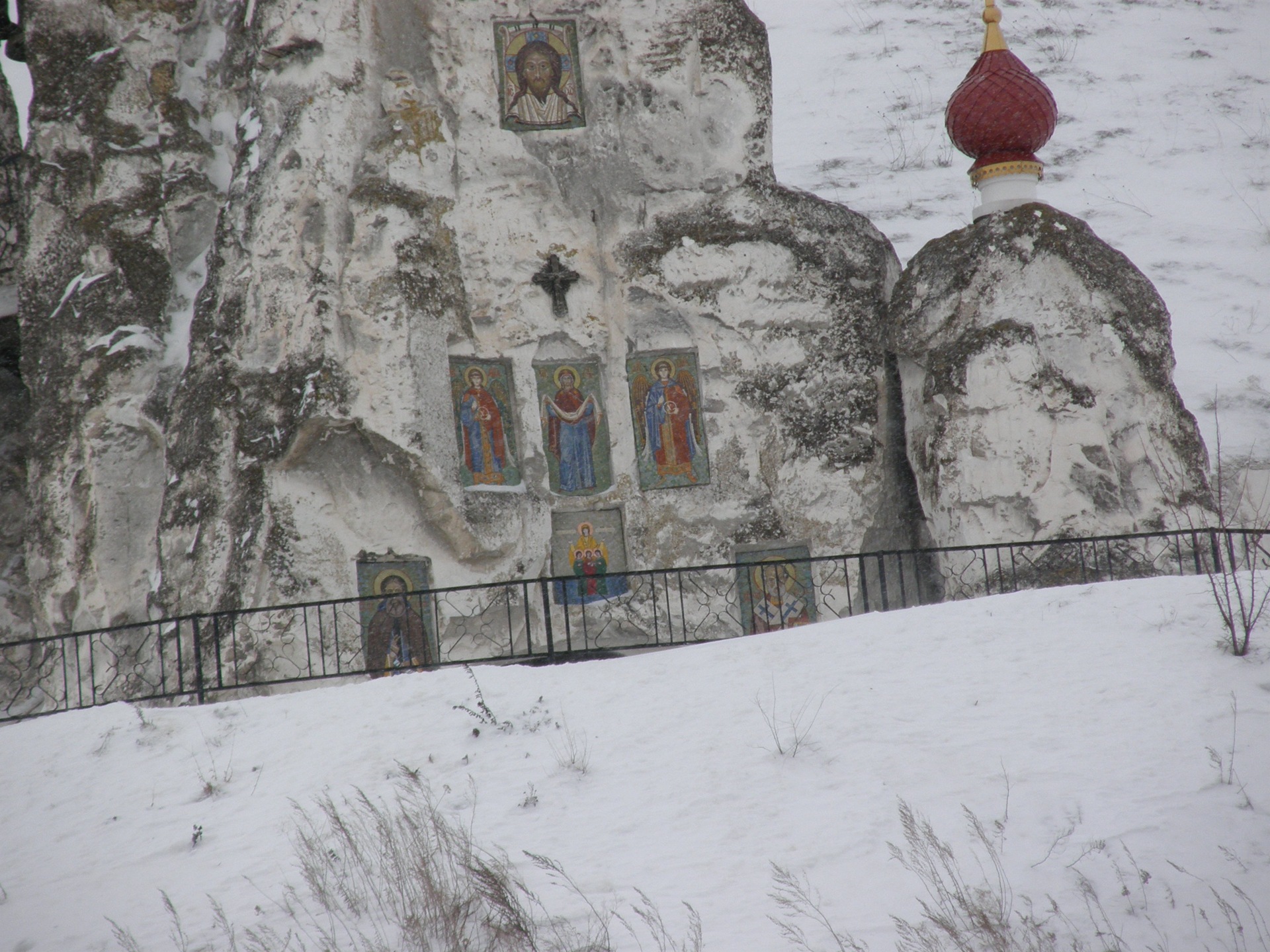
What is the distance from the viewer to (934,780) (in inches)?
220

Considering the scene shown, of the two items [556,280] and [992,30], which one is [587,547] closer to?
[556,280]

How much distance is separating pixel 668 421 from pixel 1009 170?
3.64 meters

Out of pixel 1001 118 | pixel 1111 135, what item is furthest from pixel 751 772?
pixel 1111 135

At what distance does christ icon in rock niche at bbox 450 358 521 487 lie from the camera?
10922mm

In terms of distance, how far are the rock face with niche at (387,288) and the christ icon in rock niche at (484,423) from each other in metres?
0.12

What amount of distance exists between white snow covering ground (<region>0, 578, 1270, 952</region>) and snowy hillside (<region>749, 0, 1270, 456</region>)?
279 inches

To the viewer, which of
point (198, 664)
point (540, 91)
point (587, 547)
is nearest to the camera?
point (198, 664)

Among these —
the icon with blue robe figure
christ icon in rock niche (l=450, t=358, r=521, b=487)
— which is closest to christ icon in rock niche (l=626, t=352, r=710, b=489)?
christ icon in rock niche (l=450, t=358, r=521, b=487)

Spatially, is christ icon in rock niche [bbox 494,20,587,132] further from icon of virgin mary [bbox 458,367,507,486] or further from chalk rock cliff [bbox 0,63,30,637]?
chalk rock cliff [bbox 0,63,30,637]

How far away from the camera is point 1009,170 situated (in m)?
10.7

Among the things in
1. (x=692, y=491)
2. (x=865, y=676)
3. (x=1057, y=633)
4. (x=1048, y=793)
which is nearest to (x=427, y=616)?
(x=692, y=491)

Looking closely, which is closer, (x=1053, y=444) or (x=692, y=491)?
(x=1053, y=444)

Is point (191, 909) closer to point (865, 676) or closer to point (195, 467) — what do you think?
point (865, 676)

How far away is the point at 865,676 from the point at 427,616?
4.75 m
